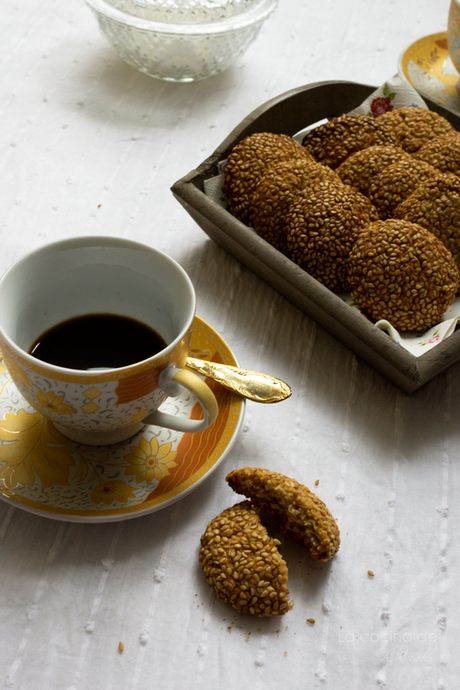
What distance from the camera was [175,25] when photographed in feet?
3.79

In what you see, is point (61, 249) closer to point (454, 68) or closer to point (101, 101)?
point (101, 101)

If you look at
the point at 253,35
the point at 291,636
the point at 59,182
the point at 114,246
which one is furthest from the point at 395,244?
the point at 253,35

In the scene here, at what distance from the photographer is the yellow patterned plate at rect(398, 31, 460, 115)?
124cm

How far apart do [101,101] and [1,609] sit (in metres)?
0.99

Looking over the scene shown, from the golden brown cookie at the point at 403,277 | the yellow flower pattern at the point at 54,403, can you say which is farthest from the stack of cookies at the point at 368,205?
the yellow flower pattern at the point at 54,403

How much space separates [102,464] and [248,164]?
1.64 feet

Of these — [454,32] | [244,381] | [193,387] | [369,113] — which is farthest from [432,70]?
[193,387]

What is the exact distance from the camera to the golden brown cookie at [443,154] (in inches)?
36.7

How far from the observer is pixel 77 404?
0.55 meters

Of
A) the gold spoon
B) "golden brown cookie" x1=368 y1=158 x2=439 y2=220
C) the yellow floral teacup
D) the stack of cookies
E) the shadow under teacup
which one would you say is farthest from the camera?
the yellow floral teacup

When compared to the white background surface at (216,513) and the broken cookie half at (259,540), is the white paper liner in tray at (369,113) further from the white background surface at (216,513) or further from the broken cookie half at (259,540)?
the broken cookie half at (259,540)

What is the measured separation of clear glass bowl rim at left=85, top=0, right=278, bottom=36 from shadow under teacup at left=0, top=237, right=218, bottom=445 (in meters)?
0.70

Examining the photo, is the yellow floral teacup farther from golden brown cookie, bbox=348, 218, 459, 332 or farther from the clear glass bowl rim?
golden brown cookie, bbox=348, 218, 459, 332

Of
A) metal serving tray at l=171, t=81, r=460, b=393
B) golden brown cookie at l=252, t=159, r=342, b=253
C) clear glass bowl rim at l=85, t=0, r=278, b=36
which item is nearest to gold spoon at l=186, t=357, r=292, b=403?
metal serving tray at l=171, t=81, r=460, b=393
